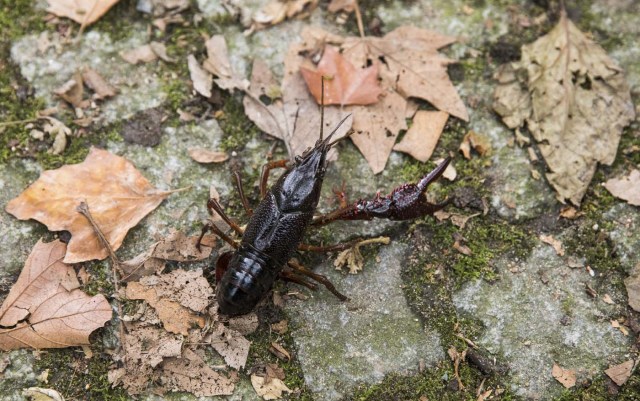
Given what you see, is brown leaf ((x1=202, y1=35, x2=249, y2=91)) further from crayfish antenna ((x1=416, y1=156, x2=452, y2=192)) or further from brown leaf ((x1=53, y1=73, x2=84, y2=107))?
crayfish antenna ((x1=416, y1=156, x2=452, y2=192))

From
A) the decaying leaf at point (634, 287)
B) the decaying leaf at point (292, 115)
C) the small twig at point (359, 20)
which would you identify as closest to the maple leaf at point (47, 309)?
the decaying leaf at point (292, 115)

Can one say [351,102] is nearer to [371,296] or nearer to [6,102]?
[371,296]

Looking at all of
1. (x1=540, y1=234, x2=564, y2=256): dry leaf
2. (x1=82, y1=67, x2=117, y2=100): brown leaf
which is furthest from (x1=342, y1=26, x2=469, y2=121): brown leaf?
(x1=82, y1=67, x2=117, y2=100): brown leaf

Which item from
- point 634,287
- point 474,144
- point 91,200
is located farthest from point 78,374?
point 634,287

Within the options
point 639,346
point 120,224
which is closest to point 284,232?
point 120,224

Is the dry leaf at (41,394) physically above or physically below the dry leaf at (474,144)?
below

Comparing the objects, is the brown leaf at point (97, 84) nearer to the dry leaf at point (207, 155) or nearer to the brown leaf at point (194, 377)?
the dry leaf at point (207, 155)

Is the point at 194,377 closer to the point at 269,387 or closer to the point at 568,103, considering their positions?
the point at 269,387
